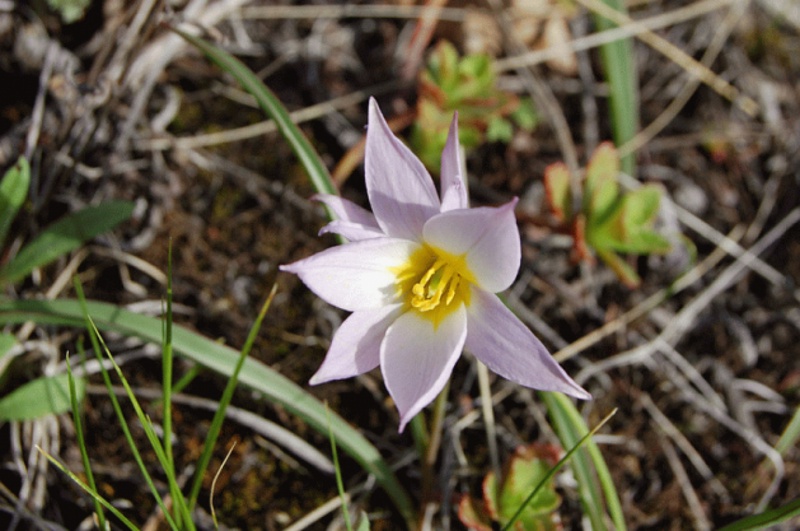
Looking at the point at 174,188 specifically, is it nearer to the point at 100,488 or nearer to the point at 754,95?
the point at 100,488

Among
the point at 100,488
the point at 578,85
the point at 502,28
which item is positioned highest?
the point at 502,28

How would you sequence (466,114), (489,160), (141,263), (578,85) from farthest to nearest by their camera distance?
(578,85) → (489,160) → (466,114) → (141,263)

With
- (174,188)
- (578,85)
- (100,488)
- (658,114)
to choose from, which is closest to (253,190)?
(174,188)

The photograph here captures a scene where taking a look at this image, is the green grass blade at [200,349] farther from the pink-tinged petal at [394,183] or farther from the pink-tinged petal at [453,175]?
the pink-tinged petal at [453,175]

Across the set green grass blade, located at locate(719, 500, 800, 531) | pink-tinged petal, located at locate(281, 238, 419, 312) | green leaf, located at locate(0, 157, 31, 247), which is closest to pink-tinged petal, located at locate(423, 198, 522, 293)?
pink-tinged petal, located at locate(281, 238, 419, 312)

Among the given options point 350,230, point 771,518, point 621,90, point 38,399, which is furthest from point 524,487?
point 621,90

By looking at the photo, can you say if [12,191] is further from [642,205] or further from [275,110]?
[642,205]
